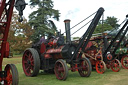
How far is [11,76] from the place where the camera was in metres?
4.17

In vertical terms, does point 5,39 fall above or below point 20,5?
below

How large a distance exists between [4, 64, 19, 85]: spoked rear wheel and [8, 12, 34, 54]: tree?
17471mm

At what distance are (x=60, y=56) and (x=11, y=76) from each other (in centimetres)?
324

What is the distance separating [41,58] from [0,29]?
374cm

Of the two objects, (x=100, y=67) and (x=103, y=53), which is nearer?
(x=100, y=67)

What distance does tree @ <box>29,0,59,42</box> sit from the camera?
79.8ft

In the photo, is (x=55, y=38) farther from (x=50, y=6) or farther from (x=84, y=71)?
(x=50, y=6)

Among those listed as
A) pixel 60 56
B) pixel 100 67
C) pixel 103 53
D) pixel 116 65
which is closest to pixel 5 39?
pixel 60 56

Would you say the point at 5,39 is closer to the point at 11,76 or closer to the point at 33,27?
the point at 11,76

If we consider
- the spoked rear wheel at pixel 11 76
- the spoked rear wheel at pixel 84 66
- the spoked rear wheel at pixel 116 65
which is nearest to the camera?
the spoked rear wheel at pixel 11 76

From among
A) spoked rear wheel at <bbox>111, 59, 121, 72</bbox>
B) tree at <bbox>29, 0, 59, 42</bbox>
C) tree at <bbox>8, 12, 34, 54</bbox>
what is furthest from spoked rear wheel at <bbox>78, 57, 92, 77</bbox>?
tree at <bbox>29, 0, 59, 42</bbox>

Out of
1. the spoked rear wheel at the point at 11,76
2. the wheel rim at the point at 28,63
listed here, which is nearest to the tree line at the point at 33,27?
the wheel rim at the point at 28,63

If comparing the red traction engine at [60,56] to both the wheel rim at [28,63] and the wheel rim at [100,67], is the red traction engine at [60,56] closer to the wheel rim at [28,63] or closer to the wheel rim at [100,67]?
the wheel rim at [28,63]

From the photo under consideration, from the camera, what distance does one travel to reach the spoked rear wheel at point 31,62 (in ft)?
23.6
